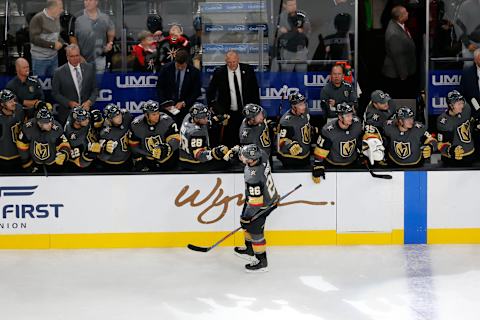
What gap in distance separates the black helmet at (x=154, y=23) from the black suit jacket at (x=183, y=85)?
820 mm

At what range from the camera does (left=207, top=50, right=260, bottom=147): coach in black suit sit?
12312 mm

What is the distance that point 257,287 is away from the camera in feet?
31.6

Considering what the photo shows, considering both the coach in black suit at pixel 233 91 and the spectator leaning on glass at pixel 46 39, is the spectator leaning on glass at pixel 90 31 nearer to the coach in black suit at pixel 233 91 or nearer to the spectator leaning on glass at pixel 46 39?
the spectator leaning on glass at pixel 46 39

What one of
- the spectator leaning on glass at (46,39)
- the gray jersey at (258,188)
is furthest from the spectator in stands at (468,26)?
the spectator leaning on glass at (46,39)

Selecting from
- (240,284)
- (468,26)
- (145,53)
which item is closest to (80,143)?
(145,53)

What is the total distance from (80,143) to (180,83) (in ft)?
5.69

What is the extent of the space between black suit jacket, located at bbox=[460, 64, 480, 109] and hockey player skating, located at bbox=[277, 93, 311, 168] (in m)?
2.36

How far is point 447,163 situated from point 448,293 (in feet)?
7.79

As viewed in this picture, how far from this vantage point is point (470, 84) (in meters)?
12.7

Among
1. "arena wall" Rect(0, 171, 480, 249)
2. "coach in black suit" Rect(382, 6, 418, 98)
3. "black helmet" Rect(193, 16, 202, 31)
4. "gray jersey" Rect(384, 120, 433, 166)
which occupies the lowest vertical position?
"arena wall" Rect(0, 171, 480, 249)

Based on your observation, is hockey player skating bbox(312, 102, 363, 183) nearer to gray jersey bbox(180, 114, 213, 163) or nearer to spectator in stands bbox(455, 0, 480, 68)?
gray jersey bbox(180, 114, 213, 163)

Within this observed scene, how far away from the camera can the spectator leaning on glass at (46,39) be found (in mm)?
→ 12969

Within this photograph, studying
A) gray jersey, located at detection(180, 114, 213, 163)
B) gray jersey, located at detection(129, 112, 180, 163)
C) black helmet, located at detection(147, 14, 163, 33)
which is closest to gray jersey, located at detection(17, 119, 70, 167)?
gray jersey, located at detection(129, 112, 180, 163)

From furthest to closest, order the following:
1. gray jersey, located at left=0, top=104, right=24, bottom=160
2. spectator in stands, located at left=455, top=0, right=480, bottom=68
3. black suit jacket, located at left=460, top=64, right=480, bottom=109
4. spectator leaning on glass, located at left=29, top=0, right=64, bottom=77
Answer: spectator in stands, located at left=455, top=0, right=480, bottom=68, spectator leaning on glass, located at left=29, top=0, right=64, bottom=77, black suit jacket, located at left=460, top=64, right=480, bottom=109, gray jersey, located at left=0, top=104, right=24, bottom=160
